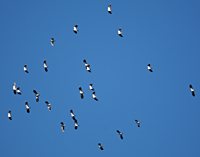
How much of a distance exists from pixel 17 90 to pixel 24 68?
373cm

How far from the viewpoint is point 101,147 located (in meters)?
71.1

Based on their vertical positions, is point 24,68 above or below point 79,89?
above

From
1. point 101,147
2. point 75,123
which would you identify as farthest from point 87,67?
point 101,147

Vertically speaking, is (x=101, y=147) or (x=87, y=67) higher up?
(x=87, y=67)

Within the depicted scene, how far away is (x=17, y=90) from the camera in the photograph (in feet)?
220

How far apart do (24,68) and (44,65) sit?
3441 millimetres

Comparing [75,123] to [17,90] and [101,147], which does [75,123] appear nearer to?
[101,147]

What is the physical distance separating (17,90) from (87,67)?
11.9m

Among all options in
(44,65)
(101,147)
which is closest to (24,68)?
(44,65)

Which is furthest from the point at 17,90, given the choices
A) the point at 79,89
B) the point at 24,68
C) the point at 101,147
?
the point at 101,147

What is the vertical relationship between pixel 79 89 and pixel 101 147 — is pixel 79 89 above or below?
above

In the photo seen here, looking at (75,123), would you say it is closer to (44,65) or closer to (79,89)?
(79,89)

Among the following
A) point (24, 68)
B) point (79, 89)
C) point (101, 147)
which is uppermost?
point (24, 68)

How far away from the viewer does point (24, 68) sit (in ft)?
220
